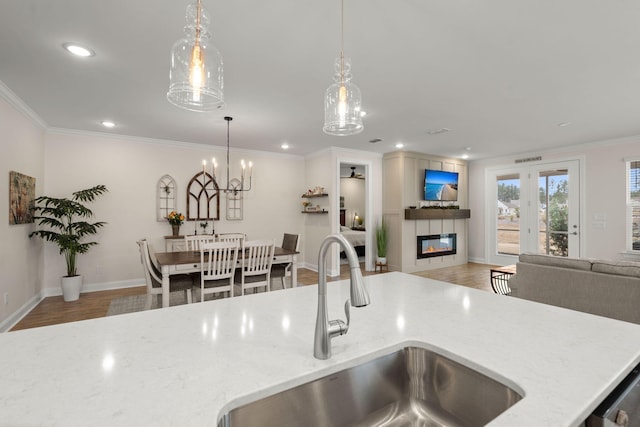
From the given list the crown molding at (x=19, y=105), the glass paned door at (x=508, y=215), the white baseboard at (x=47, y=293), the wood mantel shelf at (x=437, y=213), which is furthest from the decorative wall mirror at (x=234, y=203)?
the glass paned door at (x=508, y=215)

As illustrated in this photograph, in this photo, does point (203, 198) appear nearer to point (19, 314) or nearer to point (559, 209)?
point (19, 314)

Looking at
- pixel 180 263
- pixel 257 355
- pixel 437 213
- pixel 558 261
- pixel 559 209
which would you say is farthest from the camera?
pixel 437 213

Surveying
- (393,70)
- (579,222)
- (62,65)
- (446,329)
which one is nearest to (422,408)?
(446,329)

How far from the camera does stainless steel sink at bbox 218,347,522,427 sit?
753 mm

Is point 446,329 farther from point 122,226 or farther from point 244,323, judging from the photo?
point 122,226

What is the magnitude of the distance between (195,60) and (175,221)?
442 cm

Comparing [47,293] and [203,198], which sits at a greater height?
[203,198]

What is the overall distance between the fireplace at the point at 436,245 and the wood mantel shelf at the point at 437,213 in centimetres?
43

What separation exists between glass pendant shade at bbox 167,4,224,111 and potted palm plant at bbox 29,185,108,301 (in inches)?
157

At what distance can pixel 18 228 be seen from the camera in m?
3.62

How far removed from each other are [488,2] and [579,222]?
18.1ft

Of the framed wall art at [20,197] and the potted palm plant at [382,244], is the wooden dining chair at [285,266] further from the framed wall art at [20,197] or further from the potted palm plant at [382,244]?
the framed wall art at [20,197]

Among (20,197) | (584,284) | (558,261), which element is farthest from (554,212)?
(20,197)

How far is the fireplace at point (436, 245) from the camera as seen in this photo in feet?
21.4
